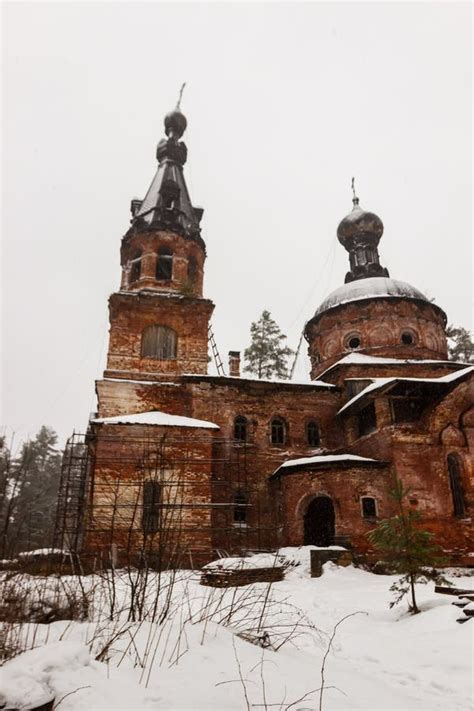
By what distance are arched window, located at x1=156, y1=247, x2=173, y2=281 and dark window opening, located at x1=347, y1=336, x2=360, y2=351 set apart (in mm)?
10327

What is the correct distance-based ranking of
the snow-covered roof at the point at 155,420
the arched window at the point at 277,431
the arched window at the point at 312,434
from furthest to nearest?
the arched window at the point at 312,434 → the arched window at the point at 277,431 → the snow-covered roof at the point at 155,420

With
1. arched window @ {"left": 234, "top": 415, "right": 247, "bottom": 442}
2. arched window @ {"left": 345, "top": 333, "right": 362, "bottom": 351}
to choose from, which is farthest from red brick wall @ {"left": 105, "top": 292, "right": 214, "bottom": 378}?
arched window @ {"left": 345, "top": 333, "right": 362, "bottom": 351}

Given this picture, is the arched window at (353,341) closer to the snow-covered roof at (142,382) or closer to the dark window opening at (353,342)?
the dark window opening at (353,342)

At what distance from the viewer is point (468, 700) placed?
4.76 m

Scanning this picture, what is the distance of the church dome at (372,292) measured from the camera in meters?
28.0

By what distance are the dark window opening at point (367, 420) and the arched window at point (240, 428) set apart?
5.01 meters

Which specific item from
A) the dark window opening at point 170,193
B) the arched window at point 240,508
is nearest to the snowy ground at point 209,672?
the arched window at point 240,508

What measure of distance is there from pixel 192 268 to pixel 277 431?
30.5 ft

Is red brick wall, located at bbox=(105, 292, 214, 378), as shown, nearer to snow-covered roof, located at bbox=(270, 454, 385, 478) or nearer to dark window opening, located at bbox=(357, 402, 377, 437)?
snow-covered roof, located at bbox=(270, 454, 385, 478)

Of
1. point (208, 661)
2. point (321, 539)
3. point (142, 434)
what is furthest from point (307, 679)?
point (321, 539)

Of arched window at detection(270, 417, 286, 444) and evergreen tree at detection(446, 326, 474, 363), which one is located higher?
evergreen tree at detection(446, 326, 474, 363)

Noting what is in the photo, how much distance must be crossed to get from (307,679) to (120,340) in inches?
798

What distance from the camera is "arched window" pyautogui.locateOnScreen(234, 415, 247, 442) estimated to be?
22.3 m

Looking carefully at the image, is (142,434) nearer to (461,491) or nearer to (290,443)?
(290,443)
